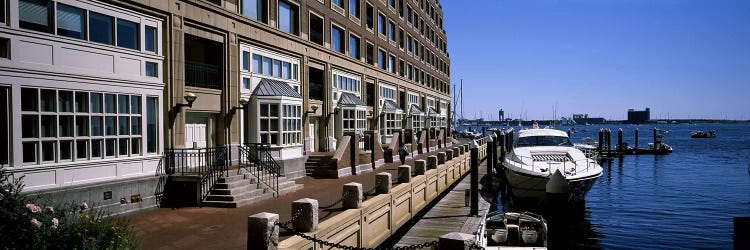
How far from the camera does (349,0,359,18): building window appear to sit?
110 ft

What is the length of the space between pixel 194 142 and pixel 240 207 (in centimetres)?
458

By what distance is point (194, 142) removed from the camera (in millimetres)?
17828

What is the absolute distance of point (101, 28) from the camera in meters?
13.9

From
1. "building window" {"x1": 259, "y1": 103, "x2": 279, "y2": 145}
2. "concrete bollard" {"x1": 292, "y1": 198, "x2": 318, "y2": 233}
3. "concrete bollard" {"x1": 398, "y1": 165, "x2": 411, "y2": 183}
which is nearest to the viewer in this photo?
"concrete bollard" {"x1": 292, "y1": 198, "x2": 318, "y2": 233}

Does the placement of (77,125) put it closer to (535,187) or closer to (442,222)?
(442,222)

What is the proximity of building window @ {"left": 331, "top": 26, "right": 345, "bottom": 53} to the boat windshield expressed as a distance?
12999 millimetres

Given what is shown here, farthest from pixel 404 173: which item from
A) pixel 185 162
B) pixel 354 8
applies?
pixel 354 8

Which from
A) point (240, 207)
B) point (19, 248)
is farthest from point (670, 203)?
point (19, 248)

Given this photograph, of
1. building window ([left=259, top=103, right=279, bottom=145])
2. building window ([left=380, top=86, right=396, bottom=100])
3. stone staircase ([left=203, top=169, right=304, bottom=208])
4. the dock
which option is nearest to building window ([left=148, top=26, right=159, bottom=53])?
stone staircase ([left=203, top=169, right=304, bottom=208])

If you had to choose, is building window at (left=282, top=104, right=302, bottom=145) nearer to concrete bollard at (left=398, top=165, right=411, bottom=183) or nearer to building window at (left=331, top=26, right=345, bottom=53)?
concrete bollard at (left=398, top=165, right=411, bottom=183)

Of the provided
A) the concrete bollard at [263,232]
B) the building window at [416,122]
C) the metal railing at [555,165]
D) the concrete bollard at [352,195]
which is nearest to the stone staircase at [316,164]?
the metal railing at [555,165]

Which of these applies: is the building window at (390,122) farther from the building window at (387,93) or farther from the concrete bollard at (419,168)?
the concrete bollard at (419,168)

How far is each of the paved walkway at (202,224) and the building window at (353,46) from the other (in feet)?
60.3

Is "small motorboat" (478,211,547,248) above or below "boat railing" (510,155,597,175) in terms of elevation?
below
